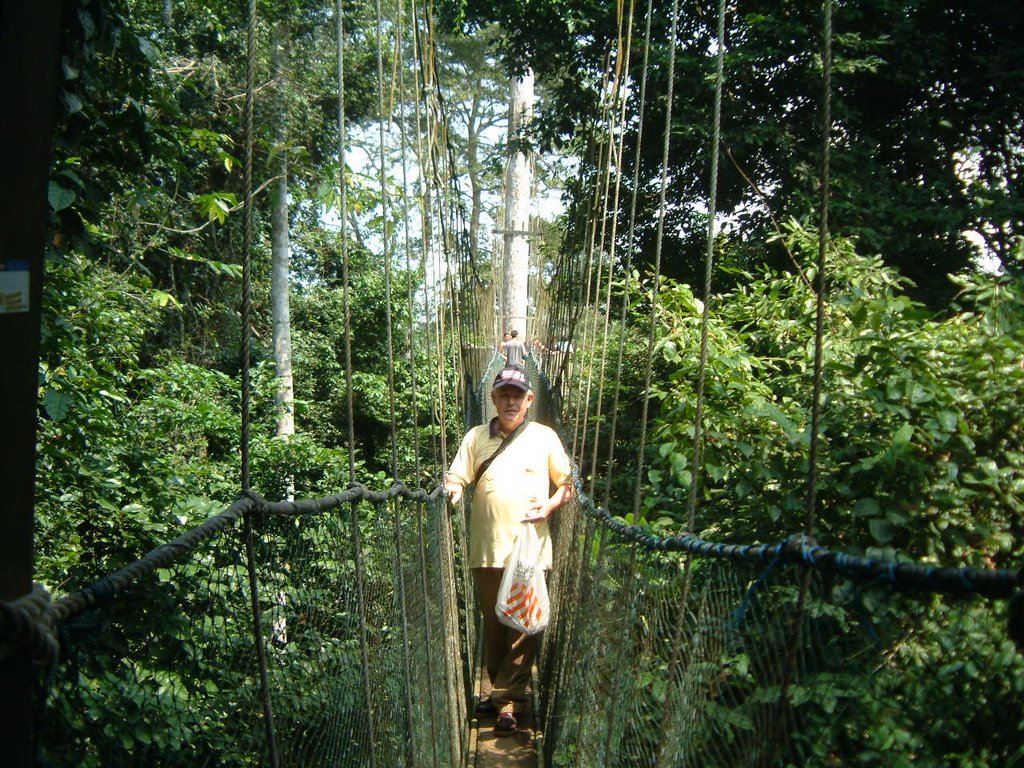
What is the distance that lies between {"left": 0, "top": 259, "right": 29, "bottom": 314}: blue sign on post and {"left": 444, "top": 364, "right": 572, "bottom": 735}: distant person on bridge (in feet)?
6.15

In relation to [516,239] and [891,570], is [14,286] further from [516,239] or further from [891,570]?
[516,239]

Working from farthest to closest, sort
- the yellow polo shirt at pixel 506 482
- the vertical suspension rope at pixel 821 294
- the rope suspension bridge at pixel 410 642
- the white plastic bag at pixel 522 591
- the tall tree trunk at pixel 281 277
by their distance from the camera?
the tall tree trunk at pixel 281 277, the yellow polo shirt at pixel 506 482, the white plastic bag at pixel 522 591, the vertical suspension rope at pixel 821 294, the rope suspension bridge at pixel 410 642

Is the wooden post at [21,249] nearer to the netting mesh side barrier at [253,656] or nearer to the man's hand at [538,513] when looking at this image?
the netting mesh side barrier at [253,656]

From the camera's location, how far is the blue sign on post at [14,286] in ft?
2.17

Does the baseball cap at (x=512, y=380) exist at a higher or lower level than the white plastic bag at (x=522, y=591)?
higher

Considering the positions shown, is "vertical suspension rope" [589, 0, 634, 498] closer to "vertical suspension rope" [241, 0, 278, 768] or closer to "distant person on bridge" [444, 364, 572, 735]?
"distant person on bridge" [444, 364, 572, 735]

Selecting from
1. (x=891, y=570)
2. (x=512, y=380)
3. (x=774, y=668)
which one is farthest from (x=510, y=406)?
(x=891, y=570)

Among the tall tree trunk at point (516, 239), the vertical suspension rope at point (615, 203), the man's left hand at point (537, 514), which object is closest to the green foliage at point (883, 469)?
the vertical suspension rope at point (615, 203)

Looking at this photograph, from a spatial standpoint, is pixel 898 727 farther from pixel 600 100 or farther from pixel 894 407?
pixel 600 100

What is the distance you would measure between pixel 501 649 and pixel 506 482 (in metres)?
0.52

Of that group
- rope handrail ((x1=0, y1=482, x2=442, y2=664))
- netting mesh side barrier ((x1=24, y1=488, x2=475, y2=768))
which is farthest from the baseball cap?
rope handrail ((x1=0, y1=482, x2=442, y2=664))

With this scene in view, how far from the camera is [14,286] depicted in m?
0.67

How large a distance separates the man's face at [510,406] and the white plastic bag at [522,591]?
0.36 m

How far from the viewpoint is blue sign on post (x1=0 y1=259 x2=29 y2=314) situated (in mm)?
663
